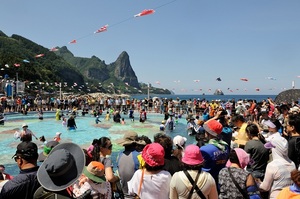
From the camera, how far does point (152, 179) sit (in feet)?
10.0

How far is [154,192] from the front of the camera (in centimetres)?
307

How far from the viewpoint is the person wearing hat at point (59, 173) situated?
2064 millimetres

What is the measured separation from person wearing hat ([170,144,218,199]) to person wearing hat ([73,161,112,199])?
807 millimetres

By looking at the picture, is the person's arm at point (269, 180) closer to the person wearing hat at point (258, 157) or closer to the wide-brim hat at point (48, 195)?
the person wearing hat at point (258, 157)

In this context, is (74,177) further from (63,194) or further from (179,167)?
(179,167)

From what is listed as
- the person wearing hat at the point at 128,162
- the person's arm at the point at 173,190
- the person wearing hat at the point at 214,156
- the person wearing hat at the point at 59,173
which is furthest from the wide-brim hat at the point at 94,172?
the person wearing hat at the point at 214,156

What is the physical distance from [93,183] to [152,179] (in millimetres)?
693

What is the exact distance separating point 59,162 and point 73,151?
267 millimetres

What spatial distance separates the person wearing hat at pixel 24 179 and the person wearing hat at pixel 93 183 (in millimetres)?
451

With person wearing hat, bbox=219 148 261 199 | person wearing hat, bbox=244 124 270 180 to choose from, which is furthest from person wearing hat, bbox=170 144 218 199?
person wearing hat, bbox=244 124 270 180

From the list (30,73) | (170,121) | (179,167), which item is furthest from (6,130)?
(30,73)

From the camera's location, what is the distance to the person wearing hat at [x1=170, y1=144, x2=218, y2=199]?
284 cm

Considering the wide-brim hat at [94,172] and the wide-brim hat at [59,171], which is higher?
the wide-brim hat at [59,171]

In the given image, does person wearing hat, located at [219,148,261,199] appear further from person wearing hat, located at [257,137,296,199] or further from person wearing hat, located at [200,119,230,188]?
person wearing hat, located at [257,137,296,199]
